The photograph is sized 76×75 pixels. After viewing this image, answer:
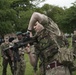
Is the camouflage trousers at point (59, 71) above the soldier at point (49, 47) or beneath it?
beneath

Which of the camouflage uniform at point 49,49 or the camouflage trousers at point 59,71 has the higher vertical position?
the camouflage uniform at point 49,49

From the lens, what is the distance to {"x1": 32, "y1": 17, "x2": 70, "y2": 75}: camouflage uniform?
4.83m

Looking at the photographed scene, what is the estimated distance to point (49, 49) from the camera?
484 cm

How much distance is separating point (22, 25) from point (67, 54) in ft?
172

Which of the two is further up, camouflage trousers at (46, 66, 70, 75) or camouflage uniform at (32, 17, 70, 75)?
camouflage uniform at (32, 17, 70, 75)

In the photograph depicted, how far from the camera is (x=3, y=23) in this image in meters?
40.5

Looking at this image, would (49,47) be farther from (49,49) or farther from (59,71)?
(59,71)

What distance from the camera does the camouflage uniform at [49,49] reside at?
4.83 m

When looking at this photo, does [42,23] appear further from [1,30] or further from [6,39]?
[1,30]

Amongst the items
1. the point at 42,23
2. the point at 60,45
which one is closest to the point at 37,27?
the point at 42,23

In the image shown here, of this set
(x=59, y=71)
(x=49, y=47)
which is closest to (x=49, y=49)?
(x=49, y=47)

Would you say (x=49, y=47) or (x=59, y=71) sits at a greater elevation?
(x=49, y=47)

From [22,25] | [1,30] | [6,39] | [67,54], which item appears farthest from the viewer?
[22,25]

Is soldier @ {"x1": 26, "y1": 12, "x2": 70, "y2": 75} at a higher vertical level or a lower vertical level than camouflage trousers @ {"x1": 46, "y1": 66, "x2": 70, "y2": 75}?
higher
